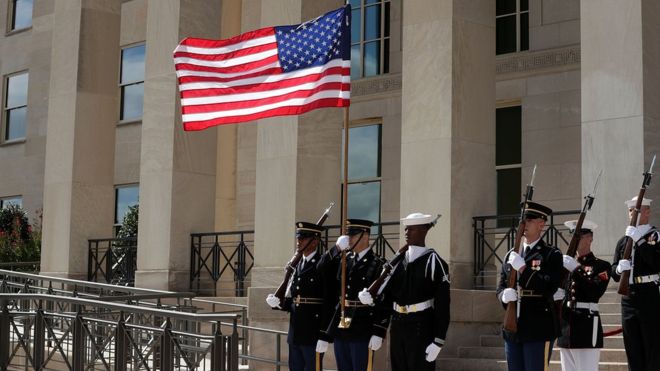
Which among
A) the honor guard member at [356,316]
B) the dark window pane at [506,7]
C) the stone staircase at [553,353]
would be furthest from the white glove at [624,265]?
the dark window pane at [506,7]

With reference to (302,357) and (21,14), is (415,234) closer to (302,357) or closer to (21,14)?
(302,357)

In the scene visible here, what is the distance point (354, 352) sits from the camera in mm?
11984

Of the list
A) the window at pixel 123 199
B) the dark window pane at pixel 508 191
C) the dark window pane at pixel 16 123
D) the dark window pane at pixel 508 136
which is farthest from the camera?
the dark window pane at pixel 16 123

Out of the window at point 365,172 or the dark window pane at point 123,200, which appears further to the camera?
the dark window pane at point 123,200

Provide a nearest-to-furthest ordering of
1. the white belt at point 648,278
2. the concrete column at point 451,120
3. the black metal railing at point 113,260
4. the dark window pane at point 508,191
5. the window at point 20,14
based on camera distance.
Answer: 1. the white belt at point 648,278
2. the concrete column at point 451,120
3. the dark window pane at point 508,191
4. the black metal railing at point 113,260
5. the window at point 20,14

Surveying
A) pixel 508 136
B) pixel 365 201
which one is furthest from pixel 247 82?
pixel 365 201

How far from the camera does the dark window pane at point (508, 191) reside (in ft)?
70.9

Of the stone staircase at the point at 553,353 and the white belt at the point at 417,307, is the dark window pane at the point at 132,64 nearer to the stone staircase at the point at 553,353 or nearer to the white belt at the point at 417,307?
the stone staircase at the point at 553,353

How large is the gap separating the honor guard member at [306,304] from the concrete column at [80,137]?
39.1 feet

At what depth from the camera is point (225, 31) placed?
2552 cm

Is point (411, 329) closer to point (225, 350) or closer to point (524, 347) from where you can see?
point (524, 347)

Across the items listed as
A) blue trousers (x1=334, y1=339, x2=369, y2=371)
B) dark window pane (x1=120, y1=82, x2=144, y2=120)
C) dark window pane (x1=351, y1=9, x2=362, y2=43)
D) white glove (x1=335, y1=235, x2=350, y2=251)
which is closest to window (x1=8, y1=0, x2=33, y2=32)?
dark window pane (x1=120, y1=82, x2=144, y2=120)

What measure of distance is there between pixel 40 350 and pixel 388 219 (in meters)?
10.8

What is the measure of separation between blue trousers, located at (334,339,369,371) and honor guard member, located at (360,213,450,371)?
93cm
